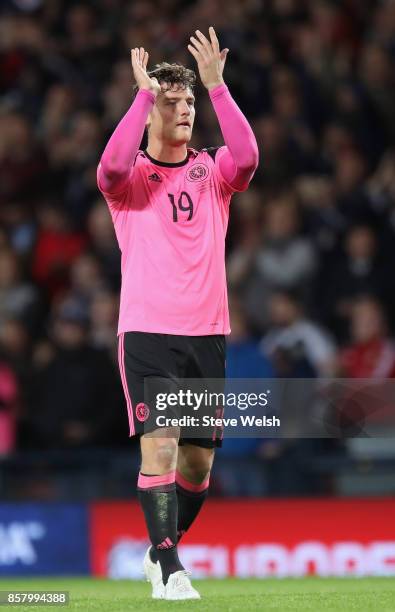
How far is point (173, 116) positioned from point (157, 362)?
1.20 meters

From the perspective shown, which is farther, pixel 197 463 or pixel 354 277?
pixel 354 277

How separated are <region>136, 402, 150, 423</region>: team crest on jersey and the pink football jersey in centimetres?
36

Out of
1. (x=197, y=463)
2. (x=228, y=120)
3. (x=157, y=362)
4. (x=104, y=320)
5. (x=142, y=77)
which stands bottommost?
(x=197, y=463)

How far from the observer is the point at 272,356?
1034 cm

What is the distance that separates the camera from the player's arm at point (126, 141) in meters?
6.33

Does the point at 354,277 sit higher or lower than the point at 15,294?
lower

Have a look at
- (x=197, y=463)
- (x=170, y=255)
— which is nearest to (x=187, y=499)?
(x=197, y=463)

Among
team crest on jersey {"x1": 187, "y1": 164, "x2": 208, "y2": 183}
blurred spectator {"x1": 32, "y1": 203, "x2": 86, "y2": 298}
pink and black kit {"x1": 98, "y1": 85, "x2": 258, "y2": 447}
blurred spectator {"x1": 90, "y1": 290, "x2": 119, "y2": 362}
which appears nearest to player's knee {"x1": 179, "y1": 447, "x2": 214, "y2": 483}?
pink and black kit {"x1": 98, "y1": 85, "x2": 258, "y2": 447}

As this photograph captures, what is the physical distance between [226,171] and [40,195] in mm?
6853

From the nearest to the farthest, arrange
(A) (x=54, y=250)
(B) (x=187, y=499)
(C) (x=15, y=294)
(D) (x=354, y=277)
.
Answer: (B) (x=187, y=499) < (D) (x=354, y=277) < (C) (x=15, y=294) < (A) (x=54, y=250)

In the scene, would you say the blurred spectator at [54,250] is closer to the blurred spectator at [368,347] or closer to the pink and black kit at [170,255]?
the blurred spectator at [368,347]

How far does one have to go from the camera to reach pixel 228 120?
648 centimetres

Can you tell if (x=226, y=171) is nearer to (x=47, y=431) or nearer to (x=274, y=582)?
(x=274, y=582)

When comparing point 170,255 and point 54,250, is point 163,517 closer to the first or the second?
point 170,255
